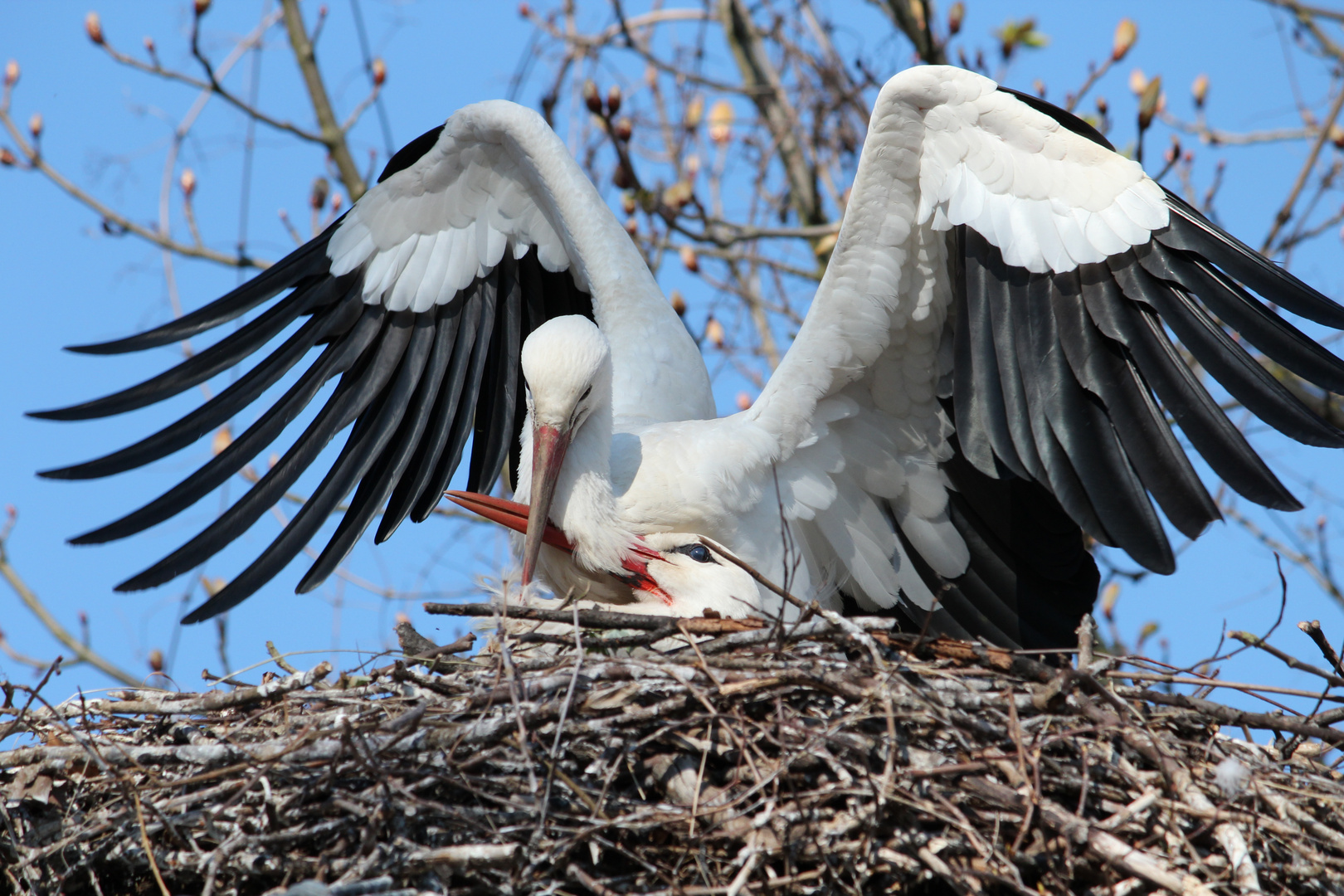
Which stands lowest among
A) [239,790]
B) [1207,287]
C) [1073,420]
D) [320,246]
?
[239,790]

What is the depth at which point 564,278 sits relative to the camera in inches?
237

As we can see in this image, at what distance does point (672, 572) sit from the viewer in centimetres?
441

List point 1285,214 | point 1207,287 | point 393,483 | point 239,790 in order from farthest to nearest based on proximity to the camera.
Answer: point 1285,214
point 393,483
point 1207,287
point 239,790

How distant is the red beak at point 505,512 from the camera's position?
450cm

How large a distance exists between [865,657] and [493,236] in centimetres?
308

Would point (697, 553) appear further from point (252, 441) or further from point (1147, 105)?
point (1147, 105)

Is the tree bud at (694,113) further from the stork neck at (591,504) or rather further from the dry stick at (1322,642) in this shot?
the dry stick at (1322,642)

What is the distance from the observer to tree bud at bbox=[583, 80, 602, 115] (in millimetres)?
6645

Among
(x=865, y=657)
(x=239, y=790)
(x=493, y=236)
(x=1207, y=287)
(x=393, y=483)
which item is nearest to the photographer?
(x=239, y=790)

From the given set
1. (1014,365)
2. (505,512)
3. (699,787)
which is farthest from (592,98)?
(699,787)

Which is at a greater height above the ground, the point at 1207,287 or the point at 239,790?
the point at 1207,287

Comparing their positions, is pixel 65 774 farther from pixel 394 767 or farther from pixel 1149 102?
pixel 1149 102

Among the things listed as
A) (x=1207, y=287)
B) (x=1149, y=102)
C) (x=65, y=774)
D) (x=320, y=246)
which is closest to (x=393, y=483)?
(x=320, y=246)

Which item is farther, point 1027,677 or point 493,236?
point 493,236
